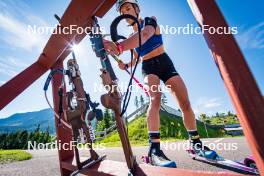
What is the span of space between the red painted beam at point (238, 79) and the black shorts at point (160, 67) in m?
1.69

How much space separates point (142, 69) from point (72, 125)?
4.40ft

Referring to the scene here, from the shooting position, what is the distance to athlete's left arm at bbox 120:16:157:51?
1392 millimetres

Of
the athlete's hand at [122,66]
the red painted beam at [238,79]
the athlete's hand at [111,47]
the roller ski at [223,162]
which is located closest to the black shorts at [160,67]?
the athlete's hand at [122,66]

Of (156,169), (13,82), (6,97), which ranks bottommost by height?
(156,169)

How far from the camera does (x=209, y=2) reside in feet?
2.33

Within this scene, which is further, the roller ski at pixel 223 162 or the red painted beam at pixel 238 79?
the roller ski at pixel 223 162

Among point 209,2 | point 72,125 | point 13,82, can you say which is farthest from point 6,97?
point 209,2

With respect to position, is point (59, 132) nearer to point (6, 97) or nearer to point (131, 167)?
point (6, 97)

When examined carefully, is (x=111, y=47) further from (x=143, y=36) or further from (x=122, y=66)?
(x=122, y=66)

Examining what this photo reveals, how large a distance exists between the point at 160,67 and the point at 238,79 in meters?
1.85

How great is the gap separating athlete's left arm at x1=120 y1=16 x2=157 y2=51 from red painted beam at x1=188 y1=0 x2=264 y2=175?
0.70m

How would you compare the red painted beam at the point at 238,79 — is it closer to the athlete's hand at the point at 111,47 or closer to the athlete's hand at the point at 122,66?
the athlete's hand at the point at 111,47

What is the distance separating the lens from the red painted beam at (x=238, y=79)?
1.86ft

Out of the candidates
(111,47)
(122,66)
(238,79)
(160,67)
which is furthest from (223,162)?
(238,79)
